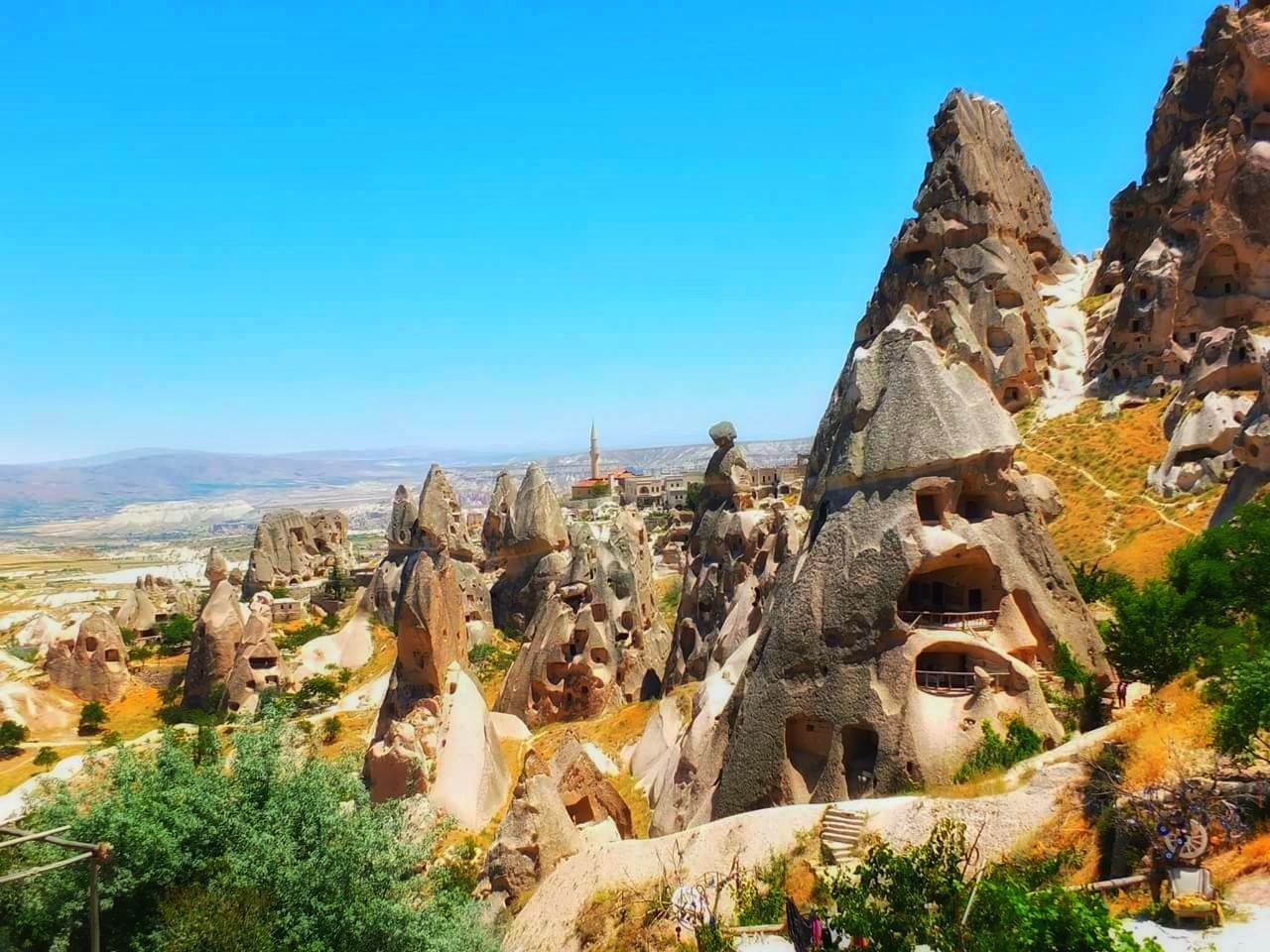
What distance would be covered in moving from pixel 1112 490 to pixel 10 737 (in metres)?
39.5

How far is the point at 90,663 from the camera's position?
35.8m

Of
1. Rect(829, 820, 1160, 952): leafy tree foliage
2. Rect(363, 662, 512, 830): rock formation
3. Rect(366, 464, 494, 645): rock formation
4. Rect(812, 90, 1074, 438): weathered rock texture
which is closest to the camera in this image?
Rect(829, 820, 1160, 952): leafy tree foliage

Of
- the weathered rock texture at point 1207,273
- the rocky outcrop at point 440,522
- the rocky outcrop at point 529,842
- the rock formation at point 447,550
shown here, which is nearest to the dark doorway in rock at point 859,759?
the rocky outcrop at point 529,842

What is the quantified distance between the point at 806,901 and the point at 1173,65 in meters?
52.8

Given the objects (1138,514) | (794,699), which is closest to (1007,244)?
(1138,514)

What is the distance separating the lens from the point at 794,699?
15.8 metres

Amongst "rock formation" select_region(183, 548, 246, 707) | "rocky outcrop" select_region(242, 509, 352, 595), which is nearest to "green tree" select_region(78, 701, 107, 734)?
"rock formation" select_region(183, 548, 246, 707)

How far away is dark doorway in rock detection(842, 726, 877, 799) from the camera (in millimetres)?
14953

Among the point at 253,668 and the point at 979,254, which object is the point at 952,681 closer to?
the point at 253,668

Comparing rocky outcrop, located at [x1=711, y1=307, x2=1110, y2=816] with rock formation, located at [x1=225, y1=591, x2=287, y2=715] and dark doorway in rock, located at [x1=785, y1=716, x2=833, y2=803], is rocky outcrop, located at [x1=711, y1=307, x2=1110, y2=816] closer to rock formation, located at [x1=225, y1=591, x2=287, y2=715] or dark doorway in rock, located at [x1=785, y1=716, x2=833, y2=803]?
dark doorway in rock, located at [x1=785, y1=716, x2=833, y2=803]

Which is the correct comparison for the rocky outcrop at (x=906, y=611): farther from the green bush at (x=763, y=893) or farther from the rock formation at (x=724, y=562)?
the rock formation at (x=724, y=562)

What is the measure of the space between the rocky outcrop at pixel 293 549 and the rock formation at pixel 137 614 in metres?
7.15

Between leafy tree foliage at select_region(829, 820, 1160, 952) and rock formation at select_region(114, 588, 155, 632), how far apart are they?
4296 cm

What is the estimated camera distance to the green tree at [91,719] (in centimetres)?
3309
